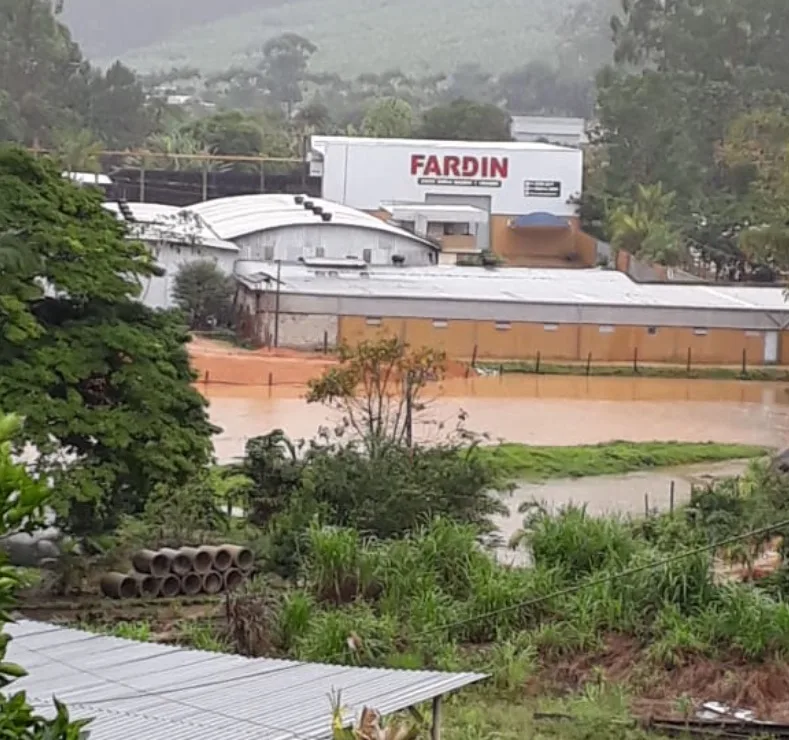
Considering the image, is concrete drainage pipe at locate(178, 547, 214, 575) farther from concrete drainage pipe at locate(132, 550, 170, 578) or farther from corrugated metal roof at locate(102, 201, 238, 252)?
corrugated metal roof at locate(102, 201, 238, 252)

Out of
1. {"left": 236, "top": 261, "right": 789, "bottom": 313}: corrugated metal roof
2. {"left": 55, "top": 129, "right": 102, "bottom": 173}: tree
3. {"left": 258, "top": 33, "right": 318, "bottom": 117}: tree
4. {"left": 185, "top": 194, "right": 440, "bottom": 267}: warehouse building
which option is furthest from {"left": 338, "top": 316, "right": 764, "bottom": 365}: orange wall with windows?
{"left": 258, "top": 33, "right": 318, "bottom": 117}: tree

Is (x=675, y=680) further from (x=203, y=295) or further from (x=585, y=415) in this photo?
(x=203, y=295)

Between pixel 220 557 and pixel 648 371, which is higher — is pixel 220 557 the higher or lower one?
the higher one

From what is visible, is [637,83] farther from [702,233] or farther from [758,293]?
[758,293]

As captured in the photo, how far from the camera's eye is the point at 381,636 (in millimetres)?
9594

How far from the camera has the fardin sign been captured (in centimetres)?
4522

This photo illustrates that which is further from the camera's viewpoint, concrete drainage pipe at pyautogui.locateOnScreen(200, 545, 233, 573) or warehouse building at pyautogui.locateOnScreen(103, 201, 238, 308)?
warehouse building at pyautogui.locateOnScreen(103, 201, 238, 308)

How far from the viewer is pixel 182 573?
11422mm

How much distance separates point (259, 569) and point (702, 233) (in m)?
31.4

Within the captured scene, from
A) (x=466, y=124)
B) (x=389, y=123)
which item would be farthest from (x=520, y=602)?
(x=389, y=123)

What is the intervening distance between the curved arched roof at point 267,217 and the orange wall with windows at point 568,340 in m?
7.39

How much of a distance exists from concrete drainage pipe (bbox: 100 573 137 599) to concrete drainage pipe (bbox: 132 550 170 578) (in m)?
0.13

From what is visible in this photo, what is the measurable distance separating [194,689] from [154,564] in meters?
5.24

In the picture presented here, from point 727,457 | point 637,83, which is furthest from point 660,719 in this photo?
point 637,83
